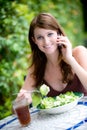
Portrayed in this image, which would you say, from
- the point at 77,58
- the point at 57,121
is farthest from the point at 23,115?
the point at 77,58

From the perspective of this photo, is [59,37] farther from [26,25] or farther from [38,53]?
[26,25]

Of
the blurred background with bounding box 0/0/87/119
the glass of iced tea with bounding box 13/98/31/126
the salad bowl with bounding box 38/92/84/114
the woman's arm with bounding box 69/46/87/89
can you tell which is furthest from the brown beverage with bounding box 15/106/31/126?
the blurred background with bounding box 0/0/87/119

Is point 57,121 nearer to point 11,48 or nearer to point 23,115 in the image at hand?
point 23,115

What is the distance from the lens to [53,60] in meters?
2.65

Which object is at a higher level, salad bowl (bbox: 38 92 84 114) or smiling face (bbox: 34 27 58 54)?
smiling face (bbox: 34 27 58 54)

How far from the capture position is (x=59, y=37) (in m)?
2.40

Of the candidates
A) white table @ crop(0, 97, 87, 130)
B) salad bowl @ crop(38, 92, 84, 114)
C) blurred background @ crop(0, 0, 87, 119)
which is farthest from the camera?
blurred background @ crop(0, 0, 87, 119)

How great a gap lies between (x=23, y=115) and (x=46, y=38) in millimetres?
649

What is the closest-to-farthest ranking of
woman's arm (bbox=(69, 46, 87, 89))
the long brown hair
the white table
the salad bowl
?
the white table → the salad bowl → woman's arm (bbox=(69, 46, 87, 89)) → the long brown hair

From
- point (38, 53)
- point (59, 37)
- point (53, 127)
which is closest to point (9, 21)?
point (38, 53)

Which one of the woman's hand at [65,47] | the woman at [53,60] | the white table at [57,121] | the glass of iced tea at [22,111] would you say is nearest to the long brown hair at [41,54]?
the woman at [53,60]

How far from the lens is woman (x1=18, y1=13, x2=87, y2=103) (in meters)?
2.32

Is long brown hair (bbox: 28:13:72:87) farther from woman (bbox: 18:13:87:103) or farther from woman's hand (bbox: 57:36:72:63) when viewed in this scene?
woman's hand (bbox: 57:36:72:63)

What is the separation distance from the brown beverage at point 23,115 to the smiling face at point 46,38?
1.91 feet
